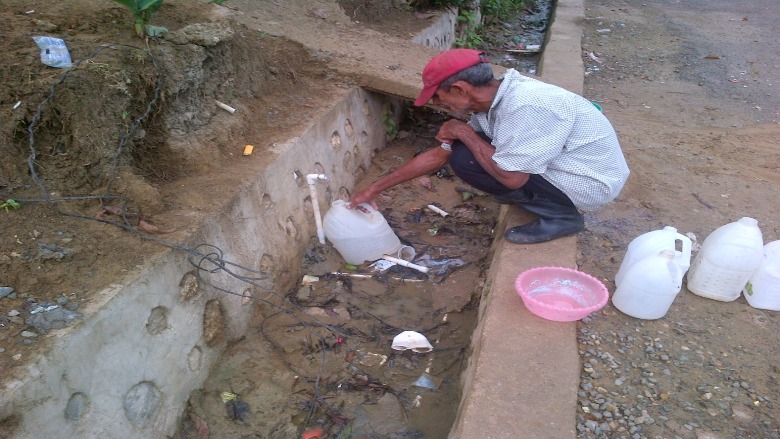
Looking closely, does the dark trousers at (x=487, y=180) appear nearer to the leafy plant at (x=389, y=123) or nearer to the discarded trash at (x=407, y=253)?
the discarded trash at (x=407, y=253)

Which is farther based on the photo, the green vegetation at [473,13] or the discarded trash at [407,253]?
the green vegetation at [473,13]

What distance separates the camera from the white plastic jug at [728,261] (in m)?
2.69

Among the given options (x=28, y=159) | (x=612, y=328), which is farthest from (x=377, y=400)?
(x=28, y=159)

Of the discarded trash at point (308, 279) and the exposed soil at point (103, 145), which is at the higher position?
the exposed soil at point (103, 145)

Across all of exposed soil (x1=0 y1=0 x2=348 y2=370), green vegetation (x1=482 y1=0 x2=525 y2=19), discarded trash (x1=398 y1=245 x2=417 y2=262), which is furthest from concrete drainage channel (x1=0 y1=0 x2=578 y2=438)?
green vegetation (x1=482 y1=0 x2=525 y2=19)

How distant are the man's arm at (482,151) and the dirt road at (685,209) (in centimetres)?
57

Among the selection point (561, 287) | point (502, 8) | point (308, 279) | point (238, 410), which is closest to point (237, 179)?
point (308, 279)

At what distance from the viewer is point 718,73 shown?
21.1ft

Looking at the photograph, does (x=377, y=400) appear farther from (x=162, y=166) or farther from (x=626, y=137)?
(x=626, y=137)

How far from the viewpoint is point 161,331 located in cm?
255

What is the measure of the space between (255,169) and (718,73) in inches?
217

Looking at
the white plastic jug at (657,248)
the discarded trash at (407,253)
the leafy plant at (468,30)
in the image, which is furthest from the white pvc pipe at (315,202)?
the leafy plant at (468,30)

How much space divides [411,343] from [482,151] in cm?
109

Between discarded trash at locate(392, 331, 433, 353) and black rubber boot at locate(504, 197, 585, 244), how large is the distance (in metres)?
0.72
